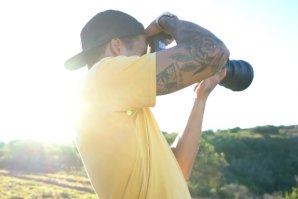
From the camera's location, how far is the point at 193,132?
92.6 inches

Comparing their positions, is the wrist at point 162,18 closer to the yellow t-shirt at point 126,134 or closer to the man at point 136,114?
the man at point 136,114

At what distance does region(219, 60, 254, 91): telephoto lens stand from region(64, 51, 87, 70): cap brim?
25.7 inches

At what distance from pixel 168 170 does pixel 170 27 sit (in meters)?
0.57

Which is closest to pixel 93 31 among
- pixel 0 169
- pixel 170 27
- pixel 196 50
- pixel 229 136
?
pixel 170 27

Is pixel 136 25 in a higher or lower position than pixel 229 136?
higher

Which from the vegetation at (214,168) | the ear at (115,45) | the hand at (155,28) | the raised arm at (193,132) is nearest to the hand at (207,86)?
the raised arm at (193,132)

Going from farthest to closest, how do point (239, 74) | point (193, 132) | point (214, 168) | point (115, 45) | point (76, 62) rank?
point (214, 168) < point (193, 132) < point (239, 74) < point (76, 62) < point (115, 45)

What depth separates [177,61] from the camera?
174cm

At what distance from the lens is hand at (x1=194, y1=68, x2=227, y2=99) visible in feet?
7.64

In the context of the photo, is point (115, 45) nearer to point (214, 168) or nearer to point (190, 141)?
A: point (190, 141)

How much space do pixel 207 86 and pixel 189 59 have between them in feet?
2.12

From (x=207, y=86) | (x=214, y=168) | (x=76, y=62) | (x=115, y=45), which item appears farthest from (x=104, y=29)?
(x=214, y=168)

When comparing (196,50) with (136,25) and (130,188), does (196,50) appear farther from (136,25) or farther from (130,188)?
(130,188)

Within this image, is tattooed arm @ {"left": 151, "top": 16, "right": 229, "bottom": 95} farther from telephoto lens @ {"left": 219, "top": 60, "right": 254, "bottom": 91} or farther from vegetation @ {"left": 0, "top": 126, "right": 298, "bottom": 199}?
vegetation @ {"left": 0, "top": 126, "right": 298, "bottom": 199}
